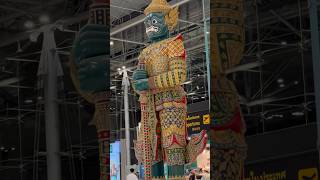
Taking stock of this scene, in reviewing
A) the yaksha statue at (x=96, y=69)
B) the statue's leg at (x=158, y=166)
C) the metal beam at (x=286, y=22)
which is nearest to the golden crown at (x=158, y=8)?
the statue's leg at (x=158, y=166)

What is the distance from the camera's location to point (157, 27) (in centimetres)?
523

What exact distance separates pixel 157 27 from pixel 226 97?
3500 mm

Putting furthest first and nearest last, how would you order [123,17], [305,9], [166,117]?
[123,17], [166,117], [305,9]

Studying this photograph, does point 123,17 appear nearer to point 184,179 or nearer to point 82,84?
point 184,179

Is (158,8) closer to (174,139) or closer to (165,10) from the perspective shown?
(165,10)

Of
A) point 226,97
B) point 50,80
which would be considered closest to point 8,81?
point 50,80

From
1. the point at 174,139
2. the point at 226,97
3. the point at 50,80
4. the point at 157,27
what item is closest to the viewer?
the point at 226,97

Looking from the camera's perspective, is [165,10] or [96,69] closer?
[96,69]

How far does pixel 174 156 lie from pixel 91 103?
2.97 m

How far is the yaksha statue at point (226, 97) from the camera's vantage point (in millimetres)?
1782

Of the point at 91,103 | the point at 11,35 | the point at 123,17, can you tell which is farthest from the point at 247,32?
the point at 123,17

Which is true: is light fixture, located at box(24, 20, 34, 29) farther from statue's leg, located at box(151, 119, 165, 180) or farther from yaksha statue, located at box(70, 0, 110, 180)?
statue's leg, located at box(151, 119, 165, 180)

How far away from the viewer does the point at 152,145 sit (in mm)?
5062

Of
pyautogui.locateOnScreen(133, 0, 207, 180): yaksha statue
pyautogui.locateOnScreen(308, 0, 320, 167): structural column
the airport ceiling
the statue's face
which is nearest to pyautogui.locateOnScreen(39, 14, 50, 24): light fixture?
the airport ceiling
